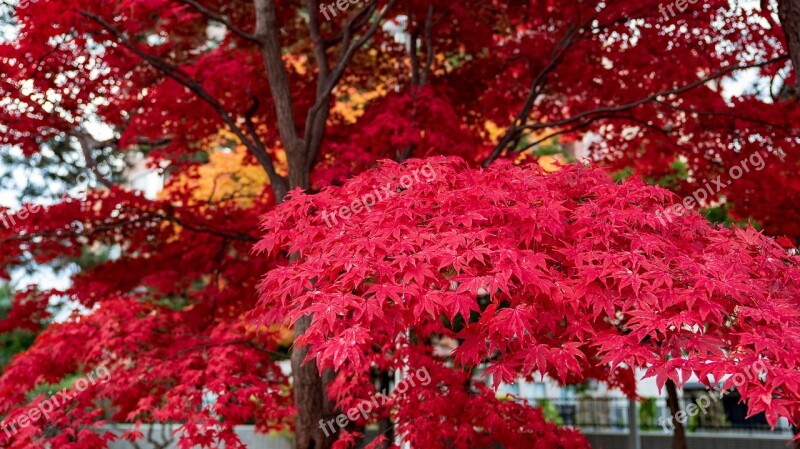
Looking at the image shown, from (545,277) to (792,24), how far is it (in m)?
3.47

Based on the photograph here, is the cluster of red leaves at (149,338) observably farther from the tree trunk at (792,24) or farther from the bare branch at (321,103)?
the tree trunk at (792,24)

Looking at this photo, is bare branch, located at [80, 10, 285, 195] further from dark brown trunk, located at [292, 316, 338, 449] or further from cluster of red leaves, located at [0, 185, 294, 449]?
dark brown trunk, located at [292, 316, 338, 449]

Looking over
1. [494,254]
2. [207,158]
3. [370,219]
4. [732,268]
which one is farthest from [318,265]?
[207,158]

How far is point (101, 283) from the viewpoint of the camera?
28.2ft

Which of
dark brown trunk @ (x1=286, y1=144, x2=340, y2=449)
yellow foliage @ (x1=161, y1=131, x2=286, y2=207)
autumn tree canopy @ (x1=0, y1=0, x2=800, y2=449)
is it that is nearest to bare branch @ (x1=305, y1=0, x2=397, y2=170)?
autumn tree canopy @ (x1=0, y1=0, x2=800, y2=449)

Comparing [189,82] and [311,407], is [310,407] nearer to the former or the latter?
[311,407]

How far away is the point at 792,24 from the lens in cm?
587

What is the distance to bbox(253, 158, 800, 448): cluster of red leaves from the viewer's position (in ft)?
11.9

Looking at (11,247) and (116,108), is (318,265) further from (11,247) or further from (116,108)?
(116,108)

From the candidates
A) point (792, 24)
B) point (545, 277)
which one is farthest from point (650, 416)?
point (545, 277)

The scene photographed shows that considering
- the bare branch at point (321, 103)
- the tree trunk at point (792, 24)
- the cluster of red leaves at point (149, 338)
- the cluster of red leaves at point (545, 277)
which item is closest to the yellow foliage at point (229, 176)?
the cluster of red leaves at point (149, 338)

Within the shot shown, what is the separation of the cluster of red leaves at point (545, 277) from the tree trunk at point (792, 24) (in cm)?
207

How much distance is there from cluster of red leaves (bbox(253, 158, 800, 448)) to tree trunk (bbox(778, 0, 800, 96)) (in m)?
2.07

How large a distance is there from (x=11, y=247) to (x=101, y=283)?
1006 mm
